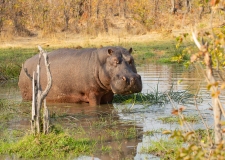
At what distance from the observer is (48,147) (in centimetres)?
491

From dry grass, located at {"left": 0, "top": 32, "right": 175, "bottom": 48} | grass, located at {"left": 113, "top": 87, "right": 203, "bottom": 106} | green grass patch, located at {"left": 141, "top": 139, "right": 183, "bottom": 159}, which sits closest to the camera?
green grass patch, located at {"left": 141, "top": 139, "right": 183, "bottom": 159}

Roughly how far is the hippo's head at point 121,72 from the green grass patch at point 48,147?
7.45 feet

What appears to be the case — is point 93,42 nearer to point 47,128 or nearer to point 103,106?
point 103,106

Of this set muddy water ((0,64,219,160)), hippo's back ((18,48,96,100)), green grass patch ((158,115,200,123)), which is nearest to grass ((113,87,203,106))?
muddy water ((0,64,219,160))

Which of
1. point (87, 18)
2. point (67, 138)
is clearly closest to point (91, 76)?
point (67, 138)

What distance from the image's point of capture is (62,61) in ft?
28.2

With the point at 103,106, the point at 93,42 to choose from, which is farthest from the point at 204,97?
the point at 93,42

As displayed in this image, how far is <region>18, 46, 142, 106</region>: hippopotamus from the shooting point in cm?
740

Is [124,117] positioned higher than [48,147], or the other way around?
[48,147]

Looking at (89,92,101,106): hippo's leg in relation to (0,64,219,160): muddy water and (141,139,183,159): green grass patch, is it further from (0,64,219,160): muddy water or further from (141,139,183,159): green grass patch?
(141,139,183,159): green grass patch

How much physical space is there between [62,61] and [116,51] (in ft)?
4.26

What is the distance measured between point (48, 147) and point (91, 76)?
10.6ft

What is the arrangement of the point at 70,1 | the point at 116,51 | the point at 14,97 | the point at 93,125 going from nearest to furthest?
the point at 93,125
the point at 116,51
the point at 14,97
the point at 70,1

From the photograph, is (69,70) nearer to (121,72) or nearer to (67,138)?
(121,72)
